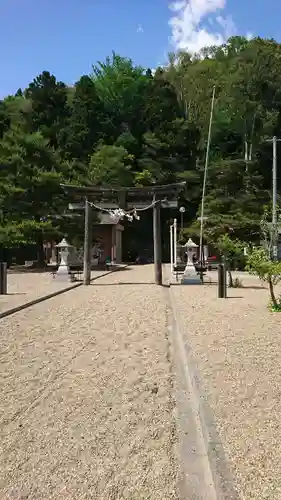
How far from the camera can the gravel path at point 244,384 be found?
9.96 feet

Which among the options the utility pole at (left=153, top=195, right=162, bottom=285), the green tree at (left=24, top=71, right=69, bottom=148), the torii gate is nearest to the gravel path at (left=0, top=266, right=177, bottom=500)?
the utility pole at (left=153, top=195, right=162, bottom=285)

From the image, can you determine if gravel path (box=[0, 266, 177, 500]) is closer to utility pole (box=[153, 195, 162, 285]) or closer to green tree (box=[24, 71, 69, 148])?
utility pole (box=[153, 195, 162, 285])

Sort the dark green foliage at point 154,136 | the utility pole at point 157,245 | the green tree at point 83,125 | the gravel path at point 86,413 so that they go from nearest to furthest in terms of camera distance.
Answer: the gravel path at point 86,413
the utility pole at point 157,245
the dark green foliage at point 154,136
the green tree at point 83,125

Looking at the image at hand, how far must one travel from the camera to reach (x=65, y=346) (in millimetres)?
6949

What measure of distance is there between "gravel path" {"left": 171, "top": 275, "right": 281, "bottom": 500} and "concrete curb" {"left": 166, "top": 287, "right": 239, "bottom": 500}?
0.15 feet

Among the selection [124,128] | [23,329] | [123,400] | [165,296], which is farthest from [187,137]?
[123,400]

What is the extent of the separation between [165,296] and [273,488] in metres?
11.4

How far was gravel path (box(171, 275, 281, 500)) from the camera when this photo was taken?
3035 mm

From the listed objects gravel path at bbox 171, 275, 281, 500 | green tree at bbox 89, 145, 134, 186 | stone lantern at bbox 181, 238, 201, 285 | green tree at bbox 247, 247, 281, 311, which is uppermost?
green tree at bbox 89, 145, 134, 186

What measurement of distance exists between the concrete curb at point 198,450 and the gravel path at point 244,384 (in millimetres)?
46

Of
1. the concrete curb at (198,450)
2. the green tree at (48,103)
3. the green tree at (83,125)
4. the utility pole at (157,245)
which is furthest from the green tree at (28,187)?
the concrete curb at (198,450)

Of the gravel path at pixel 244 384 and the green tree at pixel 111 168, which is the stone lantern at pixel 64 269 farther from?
the green tree at pixel 111 168

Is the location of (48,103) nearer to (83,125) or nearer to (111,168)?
(83,125)

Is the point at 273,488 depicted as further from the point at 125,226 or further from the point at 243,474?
the point at 125,226
